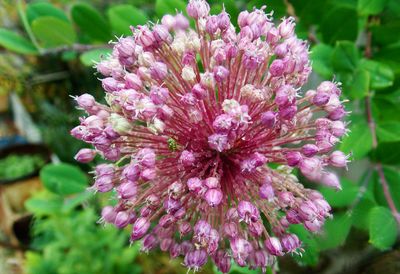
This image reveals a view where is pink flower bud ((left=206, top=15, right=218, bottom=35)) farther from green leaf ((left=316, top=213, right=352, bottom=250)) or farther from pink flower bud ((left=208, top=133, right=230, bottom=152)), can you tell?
green leaf ((left=316, top=213, right=352, bottom=250))

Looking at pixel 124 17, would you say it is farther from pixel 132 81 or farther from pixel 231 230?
pixel 231 230

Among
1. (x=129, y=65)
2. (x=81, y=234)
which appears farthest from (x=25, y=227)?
(x=129, y=65)

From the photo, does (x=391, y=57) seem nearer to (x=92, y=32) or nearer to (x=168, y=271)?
(x=92, y=32)

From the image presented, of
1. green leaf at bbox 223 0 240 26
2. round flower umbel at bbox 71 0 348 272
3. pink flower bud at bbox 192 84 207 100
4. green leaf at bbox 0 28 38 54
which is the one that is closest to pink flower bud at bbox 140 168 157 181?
round flower umbel at bbox 71 0 348 272

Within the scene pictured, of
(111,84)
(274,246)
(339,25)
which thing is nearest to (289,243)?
(274,246)

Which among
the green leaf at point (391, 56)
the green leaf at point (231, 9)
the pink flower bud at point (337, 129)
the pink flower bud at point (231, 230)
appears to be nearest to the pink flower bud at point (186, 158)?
the pink flower bud at point (231, 230)

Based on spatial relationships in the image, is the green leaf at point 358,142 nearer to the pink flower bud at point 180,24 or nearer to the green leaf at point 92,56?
the pink flower bud at point 180,24
